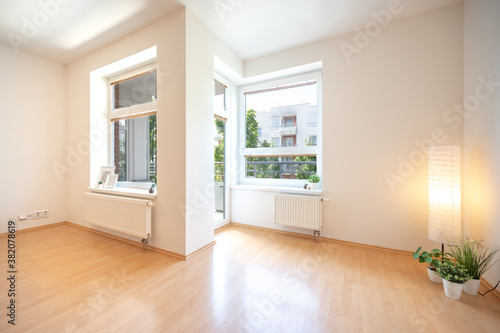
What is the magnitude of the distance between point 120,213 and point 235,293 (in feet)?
6.76

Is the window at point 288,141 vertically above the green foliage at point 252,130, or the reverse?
the green foliage at point 252,130

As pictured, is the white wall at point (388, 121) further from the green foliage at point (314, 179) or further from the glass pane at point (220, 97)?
the glass pane at point (220, 97)

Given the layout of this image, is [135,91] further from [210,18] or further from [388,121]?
[388,121]

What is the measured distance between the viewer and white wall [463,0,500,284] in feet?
5.90

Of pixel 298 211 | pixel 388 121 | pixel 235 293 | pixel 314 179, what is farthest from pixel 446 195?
pixel 235 293

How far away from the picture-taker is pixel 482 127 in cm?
200

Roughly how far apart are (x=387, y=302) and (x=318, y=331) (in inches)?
29.0

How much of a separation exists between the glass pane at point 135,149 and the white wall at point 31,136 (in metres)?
1.15

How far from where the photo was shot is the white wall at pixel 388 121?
2.41m

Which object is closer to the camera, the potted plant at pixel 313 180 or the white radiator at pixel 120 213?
the white radiator at pixel 120 213

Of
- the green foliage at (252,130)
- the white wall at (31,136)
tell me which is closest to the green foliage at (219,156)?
the green foliage at (252,130)

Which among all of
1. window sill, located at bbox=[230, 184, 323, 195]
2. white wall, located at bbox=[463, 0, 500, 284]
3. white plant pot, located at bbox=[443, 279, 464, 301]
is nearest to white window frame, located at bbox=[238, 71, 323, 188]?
window sill, located at bbox=[230, 184, 323, 195]

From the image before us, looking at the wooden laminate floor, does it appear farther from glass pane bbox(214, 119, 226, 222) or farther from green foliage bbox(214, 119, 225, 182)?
green foliage bbox(214, 119, 225, 182)

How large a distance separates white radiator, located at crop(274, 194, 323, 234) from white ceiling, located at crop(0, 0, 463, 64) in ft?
7.80
